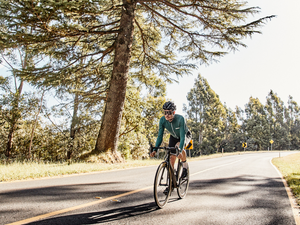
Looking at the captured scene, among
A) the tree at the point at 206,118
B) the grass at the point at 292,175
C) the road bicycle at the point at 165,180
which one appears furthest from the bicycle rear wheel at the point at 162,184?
the tree at the point at 206,118

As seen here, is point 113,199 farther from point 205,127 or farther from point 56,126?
point 205,127

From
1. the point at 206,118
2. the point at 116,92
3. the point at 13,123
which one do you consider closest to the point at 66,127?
the point at 13,123

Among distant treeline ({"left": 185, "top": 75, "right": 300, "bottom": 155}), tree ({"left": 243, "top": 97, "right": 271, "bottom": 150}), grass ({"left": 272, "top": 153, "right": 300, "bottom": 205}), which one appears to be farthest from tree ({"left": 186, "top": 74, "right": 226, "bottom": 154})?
grass ({"left": 272, "top": 153, "right": 300, "bottom": 205})

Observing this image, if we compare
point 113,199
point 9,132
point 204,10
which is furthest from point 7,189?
point 9,132

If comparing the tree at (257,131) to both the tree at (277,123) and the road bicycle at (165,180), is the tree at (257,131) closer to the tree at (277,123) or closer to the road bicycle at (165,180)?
the tree at (277,123)

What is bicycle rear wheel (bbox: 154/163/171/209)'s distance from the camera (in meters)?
3.65

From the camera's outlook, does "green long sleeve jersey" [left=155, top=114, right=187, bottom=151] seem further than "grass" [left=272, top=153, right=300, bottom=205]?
No

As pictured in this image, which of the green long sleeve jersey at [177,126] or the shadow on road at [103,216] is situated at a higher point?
the green long sleeve jersey at [177,126]

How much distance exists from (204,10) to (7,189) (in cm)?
Answer: 1059

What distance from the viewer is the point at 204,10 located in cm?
1027

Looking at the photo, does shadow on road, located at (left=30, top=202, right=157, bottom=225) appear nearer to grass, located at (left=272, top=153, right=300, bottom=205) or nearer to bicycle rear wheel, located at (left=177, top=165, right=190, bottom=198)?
bicycle rear wheel, located at (left=177, top=165, right=190, bottom=198)

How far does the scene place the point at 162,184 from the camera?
12.5 ft

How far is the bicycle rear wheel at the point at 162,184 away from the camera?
365 cm

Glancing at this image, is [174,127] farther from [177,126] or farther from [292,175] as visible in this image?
[292,175]
